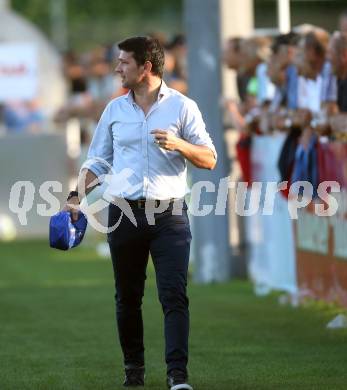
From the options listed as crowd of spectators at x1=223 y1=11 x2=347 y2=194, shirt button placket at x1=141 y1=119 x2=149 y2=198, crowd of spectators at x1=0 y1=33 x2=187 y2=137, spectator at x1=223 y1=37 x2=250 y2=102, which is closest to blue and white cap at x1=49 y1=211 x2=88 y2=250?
shirt button placket at x1=141 y1=119 x2=149 y2=198

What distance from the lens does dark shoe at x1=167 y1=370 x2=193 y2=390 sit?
8.80 meters

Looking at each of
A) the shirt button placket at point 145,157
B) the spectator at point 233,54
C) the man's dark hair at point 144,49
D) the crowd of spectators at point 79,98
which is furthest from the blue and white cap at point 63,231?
the crowd of spectators at point 79,98

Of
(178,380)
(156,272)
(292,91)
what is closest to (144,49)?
(156,272)

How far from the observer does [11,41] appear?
32.8 metres

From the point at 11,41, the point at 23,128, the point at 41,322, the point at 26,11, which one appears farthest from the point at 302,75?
the point at 26,11

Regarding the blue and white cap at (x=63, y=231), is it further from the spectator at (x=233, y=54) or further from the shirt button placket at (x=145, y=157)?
the spectator at (x=233, y=54)

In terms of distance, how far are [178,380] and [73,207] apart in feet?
4.13

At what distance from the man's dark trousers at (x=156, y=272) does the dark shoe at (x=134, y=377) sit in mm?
43

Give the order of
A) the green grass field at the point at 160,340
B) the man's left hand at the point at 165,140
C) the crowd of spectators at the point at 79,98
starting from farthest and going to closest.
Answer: the crowd of spectators at the point at 79,98
the green grass field at the point at 160,340
the man's left hand at the point at 165,140

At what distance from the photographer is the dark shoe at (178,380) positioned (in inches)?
346

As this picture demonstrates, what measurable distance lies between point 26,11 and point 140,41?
1720 inches

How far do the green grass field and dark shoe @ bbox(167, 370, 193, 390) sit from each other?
31cm

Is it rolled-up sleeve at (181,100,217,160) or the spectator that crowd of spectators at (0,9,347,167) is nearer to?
the spectator

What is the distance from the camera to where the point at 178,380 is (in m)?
8.83
